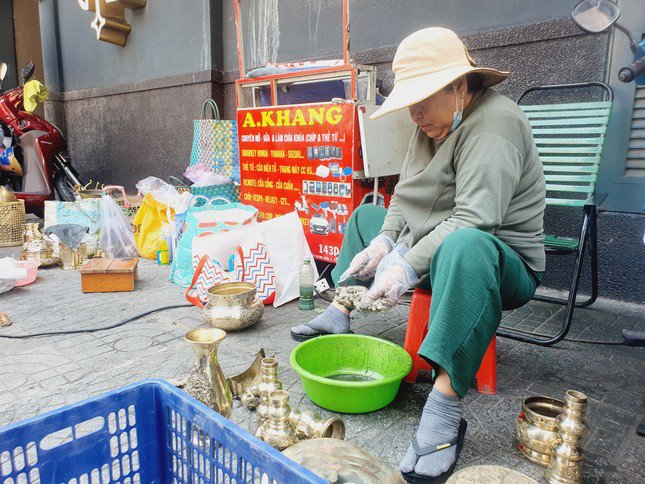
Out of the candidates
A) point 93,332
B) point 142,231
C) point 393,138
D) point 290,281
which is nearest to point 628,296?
point 393,138

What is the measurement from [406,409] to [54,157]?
6.23m

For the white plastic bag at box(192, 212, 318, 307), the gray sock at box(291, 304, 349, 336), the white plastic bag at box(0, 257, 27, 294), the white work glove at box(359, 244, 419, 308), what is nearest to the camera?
the white work glove at box(359, 244, 419, 308)

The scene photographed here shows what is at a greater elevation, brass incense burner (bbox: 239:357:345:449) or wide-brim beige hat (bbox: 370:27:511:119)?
wide-brim beige hat (bbox: 370:27:511:119)

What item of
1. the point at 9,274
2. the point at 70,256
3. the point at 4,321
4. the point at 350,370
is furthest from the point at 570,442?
the point at 70,256

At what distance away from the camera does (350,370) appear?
2.14 m

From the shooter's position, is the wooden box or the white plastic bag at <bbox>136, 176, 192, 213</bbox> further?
the white plastic bag at <bbox>136, 176, 192, 213</bbox>

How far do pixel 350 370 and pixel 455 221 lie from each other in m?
0.88

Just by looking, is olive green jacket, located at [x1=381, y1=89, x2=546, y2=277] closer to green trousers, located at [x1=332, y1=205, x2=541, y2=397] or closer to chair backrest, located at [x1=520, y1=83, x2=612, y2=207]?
green trousers, located at [x1=332, y1=205, x2=541, y2=397]

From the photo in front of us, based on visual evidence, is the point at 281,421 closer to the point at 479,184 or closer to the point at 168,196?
the point at 479,184

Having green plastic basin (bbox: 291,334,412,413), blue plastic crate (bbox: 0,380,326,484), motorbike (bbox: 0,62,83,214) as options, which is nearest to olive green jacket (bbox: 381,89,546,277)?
green plastic basin (bbox: 291,334,412,413)

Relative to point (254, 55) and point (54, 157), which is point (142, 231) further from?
point (54, 157)

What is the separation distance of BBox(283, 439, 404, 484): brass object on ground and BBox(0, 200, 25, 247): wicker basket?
16.3ft

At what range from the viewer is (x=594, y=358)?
230 centimetres

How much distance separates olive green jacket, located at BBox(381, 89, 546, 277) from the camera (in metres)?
1.61
